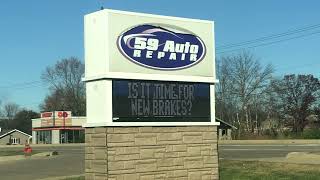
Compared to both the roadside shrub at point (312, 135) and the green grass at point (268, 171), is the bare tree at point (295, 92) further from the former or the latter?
the green grass at point (268, 171)

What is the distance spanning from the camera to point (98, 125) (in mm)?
11914

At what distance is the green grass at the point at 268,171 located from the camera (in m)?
15.4

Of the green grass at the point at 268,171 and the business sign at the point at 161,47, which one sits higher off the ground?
the business sign at the point at 161,47

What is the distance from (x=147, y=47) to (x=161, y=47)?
0.38 meters

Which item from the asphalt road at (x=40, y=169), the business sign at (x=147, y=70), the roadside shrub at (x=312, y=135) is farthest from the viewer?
the roadside shrub at (x=312, y=135)

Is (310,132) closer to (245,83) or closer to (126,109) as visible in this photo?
(245,83)

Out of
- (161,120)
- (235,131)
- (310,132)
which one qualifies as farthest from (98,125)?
(235,131)

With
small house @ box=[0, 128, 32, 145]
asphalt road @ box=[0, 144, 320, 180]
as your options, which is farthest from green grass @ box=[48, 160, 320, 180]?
small house @ box=[0, 128, 32, 145]

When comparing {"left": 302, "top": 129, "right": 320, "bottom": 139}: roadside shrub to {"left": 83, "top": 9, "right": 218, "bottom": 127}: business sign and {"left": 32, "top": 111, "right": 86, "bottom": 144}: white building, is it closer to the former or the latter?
{"left": 32, "top": 111, "right": 86, "bottom": 144}: white building

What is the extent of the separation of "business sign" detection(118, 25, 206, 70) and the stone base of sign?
57.9 inches

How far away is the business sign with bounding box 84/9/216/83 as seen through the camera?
39.4ft

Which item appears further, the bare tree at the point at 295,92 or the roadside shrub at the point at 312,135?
the bare tree at the point at 295,92

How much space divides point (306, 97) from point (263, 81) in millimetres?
7918

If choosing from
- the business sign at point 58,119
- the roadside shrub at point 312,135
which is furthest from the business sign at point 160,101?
the business sign at point 58,119
